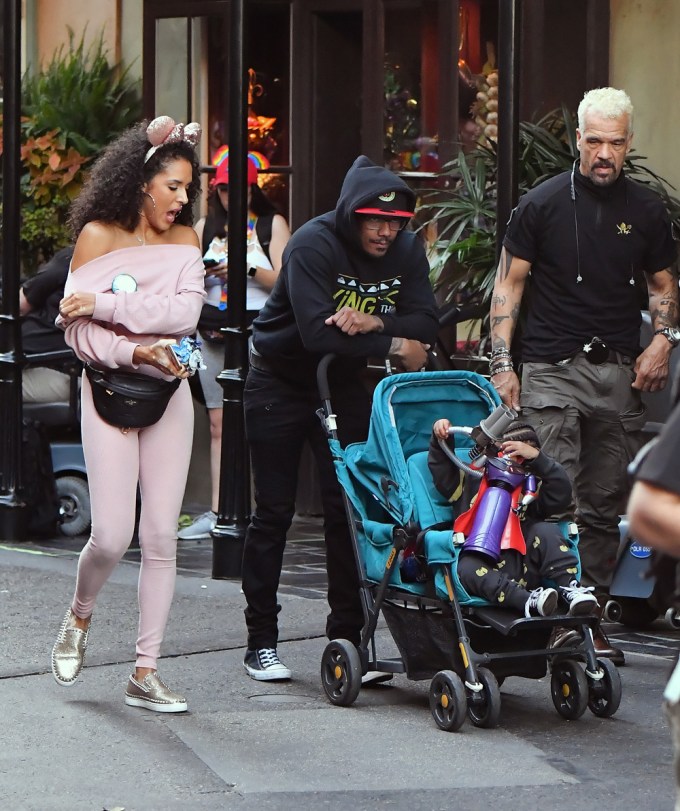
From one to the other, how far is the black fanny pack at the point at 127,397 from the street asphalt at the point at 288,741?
100 cm

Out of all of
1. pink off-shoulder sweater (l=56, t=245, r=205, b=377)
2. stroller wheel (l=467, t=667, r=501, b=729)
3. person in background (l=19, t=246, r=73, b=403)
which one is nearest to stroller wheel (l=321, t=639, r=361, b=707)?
stroller wheel (l=467, t=667, r=501, b=729)

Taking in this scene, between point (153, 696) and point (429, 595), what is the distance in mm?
999

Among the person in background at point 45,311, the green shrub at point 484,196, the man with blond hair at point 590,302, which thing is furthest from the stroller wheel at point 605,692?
the person in background at point 45,311

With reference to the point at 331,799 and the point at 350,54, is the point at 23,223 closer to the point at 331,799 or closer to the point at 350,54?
the point at 350,54

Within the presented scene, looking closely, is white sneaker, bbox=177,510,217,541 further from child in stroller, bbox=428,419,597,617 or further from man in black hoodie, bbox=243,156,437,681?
child in stroller, bbox=428,419,597,617

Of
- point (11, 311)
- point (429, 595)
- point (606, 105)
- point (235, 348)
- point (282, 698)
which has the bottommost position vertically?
point (282, 698)

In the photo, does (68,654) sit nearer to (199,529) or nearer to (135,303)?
(135,303)

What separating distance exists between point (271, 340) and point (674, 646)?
88.5 inches

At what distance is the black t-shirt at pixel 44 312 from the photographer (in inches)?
390

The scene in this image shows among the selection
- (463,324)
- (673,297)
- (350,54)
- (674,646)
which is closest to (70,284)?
(673,297)

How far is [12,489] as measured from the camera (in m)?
9.62

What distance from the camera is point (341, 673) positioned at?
5.95 meters

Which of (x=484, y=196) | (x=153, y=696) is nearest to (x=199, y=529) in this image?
(x=484, y=196)

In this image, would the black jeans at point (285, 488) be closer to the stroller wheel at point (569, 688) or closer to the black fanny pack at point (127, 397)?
the black fanny pack at point (127, 397)
